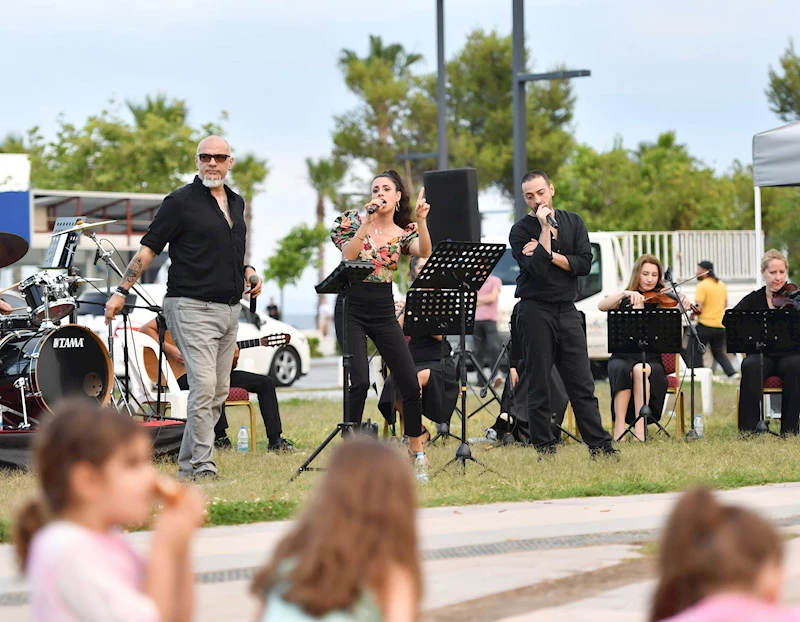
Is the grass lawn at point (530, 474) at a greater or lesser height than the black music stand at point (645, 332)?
lesser

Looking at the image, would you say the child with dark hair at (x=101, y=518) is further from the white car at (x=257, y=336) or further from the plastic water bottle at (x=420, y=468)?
the white car at (x=257, y=336)

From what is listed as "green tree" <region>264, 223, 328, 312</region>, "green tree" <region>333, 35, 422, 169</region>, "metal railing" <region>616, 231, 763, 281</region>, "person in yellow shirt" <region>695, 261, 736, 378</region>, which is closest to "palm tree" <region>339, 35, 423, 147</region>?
"green tree" <region>333, 35, 422, 169</region>

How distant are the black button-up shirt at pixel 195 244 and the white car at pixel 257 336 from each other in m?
7.90

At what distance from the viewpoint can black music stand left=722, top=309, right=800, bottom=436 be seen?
10.7m

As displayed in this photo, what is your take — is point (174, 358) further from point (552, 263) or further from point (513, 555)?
point (513, 555)

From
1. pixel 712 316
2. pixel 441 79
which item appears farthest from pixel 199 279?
pixel 441 79

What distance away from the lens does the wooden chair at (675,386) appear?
36.9 ft

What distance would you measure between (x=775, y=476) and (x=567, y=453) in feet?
6.25

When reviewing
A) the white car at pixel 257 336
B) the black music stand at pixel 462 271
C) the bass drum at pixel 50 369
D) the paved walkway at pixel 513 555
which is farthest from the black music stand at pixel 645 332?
the white car at pixel 257 336

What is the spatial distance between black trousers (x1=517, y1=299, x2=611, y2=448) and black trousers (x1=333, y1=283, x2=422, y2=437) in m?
1.06

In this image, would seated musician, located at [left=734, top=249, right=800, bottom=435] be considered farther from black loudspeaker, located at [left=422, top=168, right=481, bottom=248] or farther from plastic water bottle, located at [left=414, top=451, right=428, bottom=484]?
plastic water bottle, located at [left=414, top=451, right=428, bottom=484]

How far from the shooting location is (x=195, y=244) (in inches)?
329

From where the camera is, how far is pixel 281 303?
51875mm

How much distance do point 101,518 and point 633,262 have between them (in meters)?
18.4
